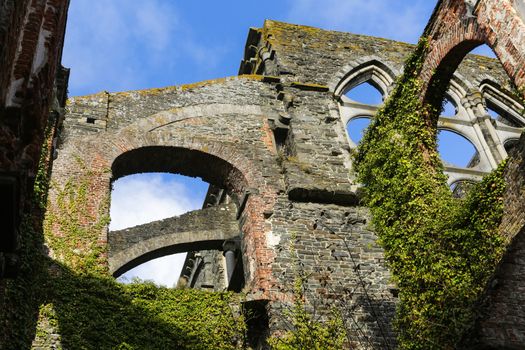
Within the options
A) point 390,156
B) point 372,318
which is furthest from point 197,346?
point 390,156

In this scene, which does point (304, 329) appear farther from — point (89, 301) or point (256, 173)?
point (256, 173)

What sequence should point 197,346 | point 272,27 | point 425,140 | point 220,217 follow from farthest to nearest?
1. point 272,27
2. point 220,217
3. point 425,140
4. point 197,346

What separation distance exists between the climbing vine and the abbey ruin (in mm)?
89

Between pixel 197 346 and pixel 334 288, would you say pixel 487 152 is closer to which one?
pixel 334 288

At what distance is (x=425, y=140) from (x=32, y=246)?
609 centimetres

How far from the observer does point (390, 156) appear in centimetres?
1010

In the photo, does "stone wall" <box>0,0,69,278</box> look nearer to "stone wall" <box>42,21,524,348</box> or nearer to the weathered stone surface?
"stone wall" <box>42,21,524,348</box>

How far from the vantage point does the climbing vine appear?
7.82 meters

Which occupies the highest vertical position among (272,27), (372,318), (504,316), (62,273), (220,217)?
(272,27)

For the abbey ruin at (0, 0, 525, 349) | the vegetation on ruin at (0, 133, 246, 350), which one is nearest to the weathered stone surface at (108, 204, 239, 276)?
the abbey ruin at (0, 0, 525, 349)

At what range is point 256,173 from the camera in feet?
34.3

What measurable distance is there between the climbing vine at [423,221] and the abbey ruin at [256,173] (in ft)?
0.29

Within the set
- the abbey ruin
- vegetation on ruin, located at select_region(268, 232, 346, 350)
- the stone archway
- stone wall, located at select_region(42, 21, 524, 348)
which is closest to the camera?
the abbey ruin

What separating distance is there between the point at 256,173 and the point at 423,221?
116 inches
